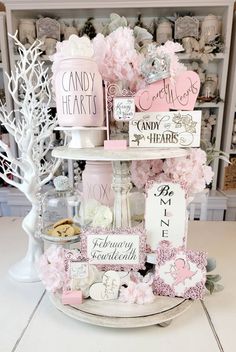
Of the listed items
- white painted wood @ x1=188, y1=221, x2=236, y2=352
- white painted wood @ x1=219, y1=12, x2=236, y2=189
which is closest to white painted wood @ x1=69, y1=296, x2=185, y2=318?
white painted wood @ x1=188, y1=221, x2=236, y2=352

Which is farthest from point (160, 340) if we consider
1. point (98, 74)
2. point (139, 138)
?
point (98, 74)

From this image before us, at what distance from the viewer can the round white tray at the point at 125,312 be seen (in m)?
0.64

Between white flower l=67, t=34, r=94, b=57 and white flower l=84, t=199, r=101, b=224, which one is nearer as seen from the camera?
white flower l=67, t=34, r=94, b=57

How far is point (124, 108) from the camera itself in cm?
67

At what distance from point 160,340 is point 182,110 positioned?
1.77 ft

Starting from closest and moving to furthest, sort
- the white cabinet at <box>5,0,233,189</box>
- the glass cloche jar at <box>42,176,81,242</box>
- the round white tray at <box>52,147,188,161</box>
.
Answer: the round white tray at <box>52,147,188,161</box>, the glass cloche jar at <box>42,176,81,242</box>, the white cabinet at <box>5,0,233,189</box>

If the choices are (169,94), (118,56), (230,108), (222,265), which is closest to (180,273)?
(222,265)

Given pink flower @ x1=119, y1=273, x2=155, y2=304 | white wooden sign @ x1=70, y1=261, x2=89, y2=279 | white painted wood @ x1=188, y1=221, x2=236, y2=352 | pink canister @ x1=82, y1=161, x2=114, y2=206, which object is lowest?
white painted wood @ x1=188, y1=221, x2=236, y2=352

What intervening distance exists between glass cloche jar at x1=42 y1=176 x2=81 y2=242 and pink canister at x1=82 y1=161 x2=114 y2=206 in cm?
7

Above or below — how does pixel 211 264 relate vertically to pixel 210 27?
below

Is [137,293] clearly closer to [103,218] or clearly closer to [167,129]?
[103,218]

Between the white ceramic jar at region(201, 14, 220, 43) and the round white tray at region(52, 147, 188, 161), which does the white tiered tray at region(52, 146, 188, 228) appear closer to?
the round white tray at region(52, 147, 188, 161)

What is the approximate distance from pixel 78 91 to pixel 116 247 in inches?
15.4

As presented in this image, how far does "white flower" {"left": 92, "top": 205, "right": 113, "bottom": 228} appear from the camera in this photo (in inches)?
29.9
